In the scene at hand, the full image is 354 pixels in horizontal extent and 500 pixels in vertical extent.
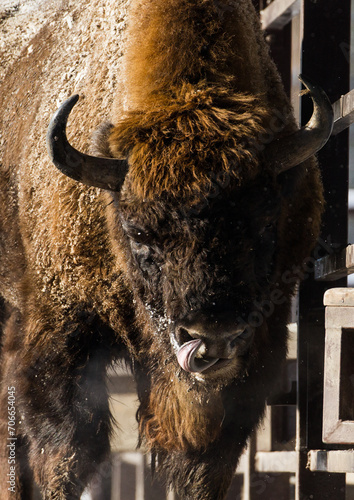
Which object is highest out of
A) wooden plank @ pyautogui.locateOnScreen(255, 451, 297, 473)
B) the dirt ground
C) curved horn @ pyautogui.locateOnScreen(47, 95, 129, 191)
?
the dirt ground

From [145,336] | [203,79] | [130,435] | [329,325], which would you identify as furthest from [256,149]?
[130,435]

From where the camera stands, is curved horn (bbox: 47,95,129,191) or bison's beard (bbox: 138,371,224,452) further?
bison's beard (bbox: 138,371,224,452)

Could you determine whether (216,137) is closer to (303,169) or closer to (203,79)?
(203,79)

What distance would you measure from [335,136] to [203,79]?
1.04 meters

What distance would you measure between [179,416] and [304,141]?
1585 mm

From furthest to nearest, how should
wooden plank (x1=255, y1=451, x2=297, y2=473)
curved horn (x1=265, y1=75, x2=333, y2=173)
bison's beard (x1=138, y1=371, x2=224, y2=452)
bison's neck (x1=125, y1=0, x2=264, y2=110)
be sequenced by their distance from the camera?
wooden plank (x1=255, y1=451, x2=297, y2=473)
bison's beard (x1=138, y1=371, x2=224, y2=452)
bison's neck (x1=125, y1=0, x2=264, y2=110)
curved horn (x1=265, y1=75, x2=333, y2=173)

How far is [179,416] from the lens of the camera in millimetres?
4086

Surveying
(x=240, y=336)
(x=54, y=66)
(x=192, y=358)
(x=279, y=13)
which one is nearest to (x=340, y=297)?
(x=240, y=336)

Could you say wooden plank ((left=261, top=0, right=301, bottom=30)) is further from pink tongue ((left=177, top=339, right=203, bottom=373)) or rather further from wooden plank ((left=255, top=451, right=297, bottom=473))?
wooden plank ((left=255, top=451, right=297, bottom=473))

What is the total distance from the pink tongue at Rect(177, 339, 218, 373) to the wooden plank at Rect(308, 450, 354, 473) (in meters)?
0.74

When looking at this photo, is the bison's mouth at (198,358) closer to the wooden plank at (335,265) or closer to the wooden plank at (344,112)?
the wooden plank at (335,265)

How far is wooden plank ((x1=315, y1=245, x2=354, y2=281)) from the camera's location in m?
3.51

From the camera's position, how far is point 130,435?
7.64 metres

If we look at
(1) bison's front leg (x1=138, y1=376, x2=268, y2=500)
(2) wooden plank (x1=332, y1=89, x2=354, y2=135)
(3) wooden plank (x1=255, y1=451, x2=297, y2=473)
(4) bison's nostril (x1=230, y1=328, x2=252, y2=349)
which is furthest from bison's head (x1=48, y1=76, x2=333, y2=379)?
(3) wooden plank (x1=255, y1=451, x2=297, y2=473)
